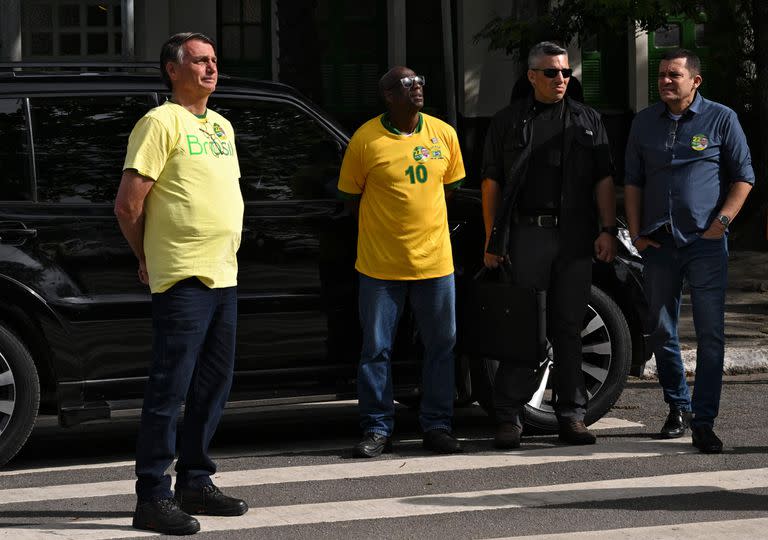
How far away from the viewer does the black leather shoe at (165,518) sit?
18.7ft

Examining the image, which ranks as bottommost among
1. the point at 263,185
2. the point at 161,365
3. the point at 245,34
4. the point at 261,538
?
the point at 261,538

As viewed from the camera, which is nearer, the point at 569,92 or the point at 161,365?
the point at 161,365

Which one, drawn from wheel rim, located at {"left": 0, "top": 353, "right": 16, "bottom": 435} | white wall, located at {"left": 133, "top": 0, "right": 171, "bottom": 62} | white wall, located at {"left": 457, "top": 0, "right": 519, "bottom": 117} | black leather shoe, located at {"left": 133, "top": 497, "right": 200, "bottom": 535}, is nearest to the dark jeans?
black leather shoe, located at {"left": 133, "top": 497, "right": 200, "bottom": 535}

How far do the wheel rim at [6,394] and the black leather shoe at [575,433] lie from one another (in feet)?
8.75

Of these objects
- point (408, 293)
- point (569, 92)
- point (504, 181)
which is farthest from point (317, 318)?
point (569, 92)

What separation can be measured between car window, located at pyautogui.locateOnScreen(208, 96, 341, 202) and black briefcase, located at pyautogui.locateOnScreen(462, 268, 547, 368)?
0.92 meters

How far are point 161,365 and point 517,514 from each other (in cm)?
153

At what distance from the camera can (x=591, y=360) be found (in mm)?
7855

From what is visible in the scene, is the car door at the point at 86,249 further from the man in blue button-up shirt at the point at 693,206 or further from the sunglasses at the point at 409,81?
the man in blue button-up shirt at the point at 693,206

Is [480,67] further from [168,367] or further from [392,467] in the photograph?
[168,367]

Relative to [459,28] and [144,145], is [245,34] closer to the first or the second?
[459,28]

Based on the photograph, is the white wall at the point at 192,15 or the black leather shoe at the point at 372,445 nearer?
the black leather shoe at the point at 372,445

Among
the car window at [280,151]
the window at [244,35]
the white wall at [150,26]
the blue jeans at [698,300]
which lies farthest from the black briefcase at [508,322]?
the window at [244,35]

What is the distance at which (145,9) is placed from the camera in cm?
2147
